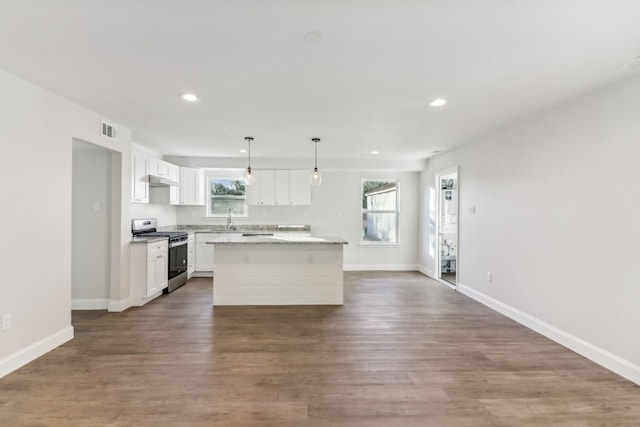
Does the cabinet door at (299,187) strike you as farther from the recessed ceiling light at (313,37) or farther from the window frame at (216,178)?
the recessed ceiling light at (313,37)

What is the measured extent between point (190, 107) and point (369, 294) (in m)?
3.68

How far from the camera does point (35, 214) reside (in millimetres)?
2695

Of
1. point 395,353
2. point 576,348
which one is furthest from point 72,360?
point 576,348

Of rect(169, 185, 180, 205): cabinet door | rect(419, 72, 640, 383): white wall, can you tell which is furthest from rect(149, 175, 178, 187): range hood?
rect(419, 72, 640, 383): white wall

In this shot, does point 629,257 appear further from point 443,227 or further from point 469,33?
point 443,227

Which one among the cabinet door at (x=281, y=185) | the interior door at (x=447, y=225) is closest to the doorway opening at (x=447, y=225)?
the interior door at (x=447, y=225)

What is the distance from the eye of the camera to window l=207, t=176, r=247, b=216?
22.0 ft

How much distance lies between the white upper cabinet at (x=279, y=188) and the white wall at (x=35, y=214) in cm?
333

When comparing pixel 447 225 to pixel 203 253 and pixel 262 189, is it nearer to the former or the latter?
pixel 262 189

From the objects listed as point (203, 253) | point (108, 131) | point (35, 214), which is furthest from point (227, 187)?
point (35, 214)

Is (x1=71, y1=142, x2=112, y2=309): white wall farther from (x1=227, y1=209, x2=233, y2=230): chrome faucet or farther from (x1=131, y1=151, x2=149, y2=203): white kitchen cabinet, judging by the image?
(x1=227, y1=209, x2=233, y2=230): chrome faucet

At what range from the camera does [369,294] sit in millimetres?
4891

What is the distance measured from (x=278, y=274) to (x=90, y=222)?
8.39 ft

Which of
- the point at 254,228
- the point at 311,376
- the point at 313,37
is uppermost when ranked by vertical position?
the point at 313,37
